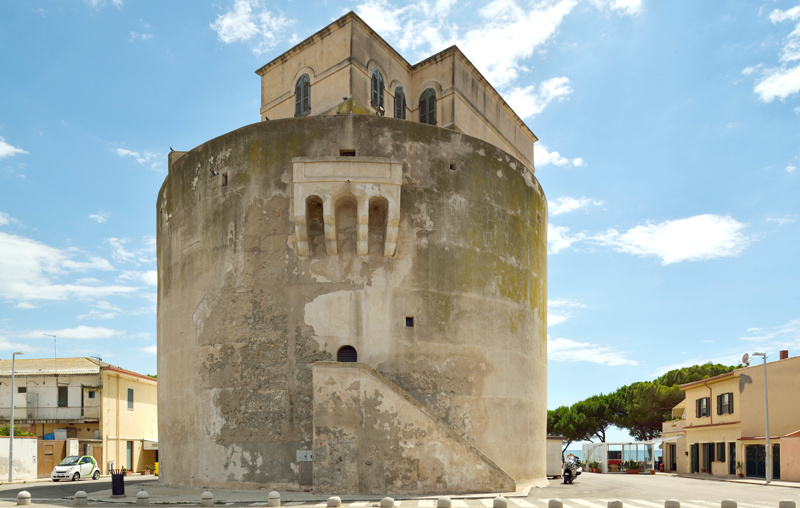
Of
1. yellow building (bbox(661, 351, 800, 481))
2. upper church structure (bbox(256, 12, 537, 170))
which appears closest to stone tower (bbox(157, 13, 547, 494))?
Result: upper church structure (bbox(256, 12, 537, 170))

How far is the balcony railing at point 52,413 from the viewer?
3969 cm

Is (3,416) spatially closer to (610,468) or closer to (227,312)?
(227,312)

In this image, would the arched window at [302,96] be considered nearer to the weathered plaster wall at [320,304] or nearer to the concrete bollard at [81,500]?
the weathered plaster wall at [320,304]

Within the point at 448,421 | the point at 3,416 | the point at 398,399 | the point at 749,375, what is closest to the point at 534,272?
the point at 448,421

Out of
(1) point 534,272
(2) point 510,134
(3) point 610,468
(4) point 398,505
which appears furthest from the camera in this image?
(3) point 610,468

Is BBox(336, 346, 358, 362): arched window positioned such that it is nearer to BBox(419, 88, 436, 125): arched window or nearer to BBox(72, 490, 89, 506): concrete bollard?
BBox(72, 490, 89, 506): concrete bollard

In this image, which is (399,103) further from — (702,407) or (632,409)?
(632,409)

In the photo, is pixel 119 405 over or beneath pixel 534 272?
beneath

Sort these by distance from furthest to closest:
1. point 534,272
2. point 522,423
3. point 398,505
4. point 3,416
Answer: point 3,416
point 534,272
point 522,423
point 398,505

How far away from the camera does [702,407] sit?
4116 centimetres

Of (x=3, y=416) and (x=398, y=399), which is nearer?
(x=398, y=399)

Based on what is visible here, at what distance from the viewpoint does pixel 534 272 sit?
24.0 metres

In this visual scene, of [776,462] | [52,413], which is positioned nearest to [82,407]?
[52,413]

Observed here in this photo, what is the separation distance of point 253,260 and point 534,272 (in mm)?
9331
